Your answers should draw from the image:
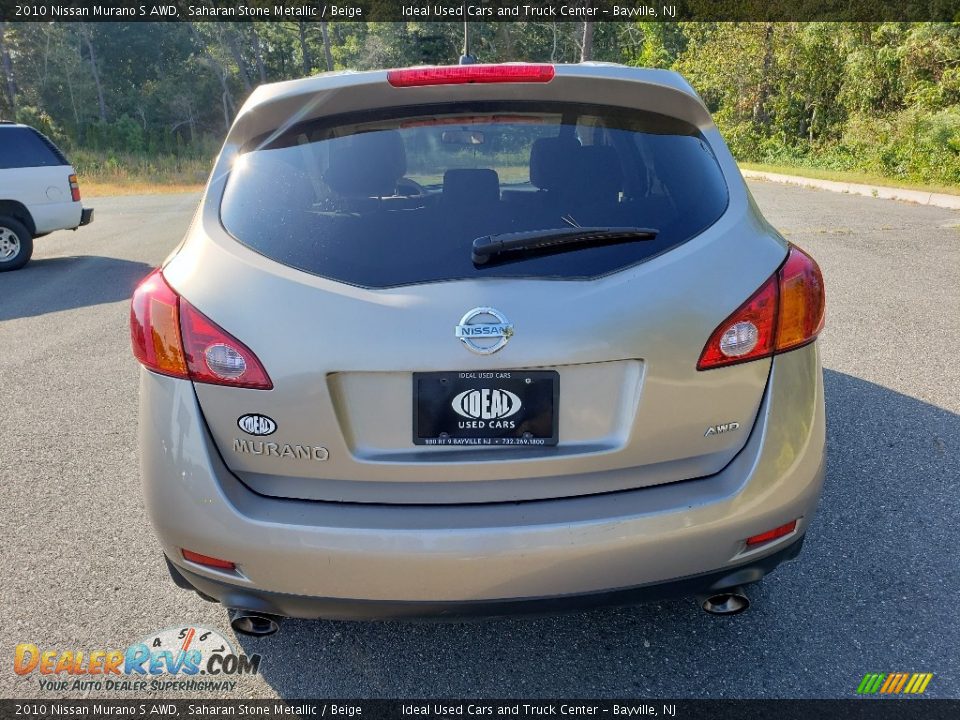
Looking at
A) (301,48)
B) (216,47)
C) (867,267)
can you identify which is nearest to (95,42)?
(216,47)

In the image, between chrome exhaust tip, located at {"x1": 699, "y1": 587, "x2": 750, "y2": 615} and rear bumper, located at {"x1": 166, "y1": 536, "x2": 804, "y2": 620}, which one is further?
chrome exhaust tip, located at {"x1": 699, "y1": 587, "x2": 750, "y2": 615}

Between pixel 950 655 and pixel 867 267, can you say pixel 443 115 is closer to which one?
pixel 950 655

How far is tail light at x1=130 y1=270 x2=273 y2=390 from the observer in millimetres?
1948

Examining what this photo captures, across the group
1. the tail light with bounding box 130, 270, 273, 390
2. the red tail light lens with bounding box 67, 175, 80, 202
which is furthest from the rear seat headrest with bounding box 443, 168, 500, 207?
the red tail light lens with bounding box 67, 175, 80, 202

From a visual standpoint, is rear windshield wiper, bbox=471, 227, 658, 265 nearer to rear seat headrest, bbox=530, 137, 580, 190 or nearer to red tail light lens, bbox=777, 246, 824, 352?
rear seat headrest, bbox=530, 137, 580, 190

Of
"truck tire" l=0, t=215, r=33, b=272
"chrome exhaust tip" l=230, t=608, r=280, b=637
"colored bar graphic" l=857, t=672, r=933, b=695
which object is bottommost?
"truck tire" l=0, t=215, r=33, b=272

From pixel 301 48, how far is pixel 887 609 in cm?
7741

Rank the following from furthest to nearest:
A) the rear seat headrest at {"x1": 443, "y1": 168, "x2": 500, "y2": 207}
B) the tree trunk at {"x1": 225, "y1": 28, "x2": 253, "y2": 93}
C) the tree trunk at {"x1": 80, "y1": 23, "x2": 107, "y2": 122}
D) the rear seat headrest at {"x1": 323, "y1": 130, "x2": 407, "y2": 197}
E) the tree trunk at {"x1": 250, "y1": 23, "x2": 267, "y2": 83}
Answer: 1. the tree trunk at {"x1": 250, "y1": 23, "x2": 267, "y2": 83}
2. the tree trunk at {"x1": 225, "y1": 28, "x2": 253, "y2": 93}
3. the tree trunk at {"x1": 80, "y1": 23, "x2": 107, "y2": 122}
4. the rear seat headrest at {"x1": 323, "y1": 130, "x2": 407, "y2": 197}
5. the rear seat headrest at {"x1": 443, "y1": 168, "x2": 500, "y2": 207}

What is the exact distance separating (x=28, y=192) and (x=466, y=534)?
37.6 ft

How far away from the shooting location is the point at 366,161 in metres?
2.30

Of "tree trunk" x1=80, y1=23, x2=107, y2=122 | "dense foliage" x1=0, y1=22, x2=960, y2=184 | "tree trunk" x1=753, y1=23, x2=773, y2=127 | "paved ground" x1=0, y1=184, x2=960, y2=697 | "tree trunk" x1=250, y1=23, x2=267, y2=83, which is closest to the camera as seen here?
"paved ground" x1=0, y1=184, x2=960, y2=697

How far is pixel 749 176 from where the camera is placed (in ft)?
80.7

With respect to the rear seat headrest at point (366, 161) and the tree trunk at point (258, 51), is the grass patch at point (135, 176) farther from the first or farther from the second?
the rear seat headrest at point (366, 161)

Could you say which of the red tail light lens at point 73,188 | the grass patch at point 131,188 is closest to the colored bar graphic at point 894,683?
the red tail light lens at point 73,188
